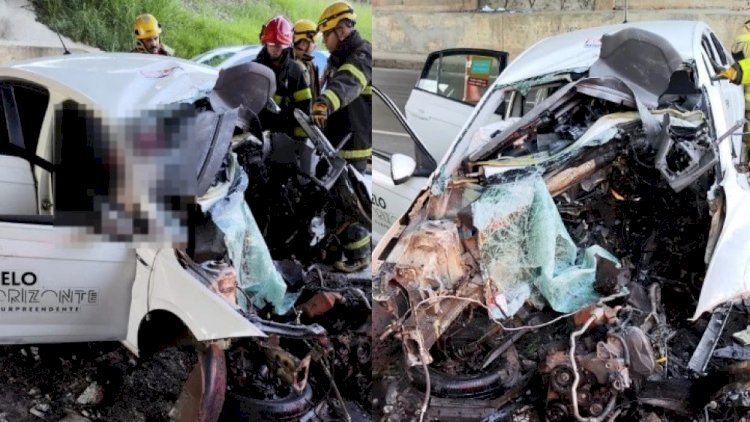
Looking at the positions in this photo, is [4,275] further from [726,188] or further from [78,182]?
[726,188]

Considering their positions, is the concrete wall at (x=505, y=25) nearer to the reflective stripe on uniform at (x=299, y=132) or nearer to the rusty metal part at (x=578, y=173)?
the reflective stripe on uniform at (x=299, y=132)

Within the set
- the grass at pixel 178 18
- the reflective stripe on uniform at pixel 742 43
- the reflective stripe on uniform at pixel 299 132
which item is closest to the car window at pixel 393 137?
the reflective stripe on uniform at pixel 299 132

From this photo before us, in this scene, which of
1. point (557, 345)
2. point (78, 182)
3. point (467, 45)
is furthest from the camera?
point (467, 45)

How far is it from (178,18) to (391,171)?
76 centimetres

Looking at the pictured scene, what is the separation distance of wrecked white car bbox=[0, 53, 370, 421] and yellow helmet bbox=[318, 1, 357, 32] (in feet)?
0.75

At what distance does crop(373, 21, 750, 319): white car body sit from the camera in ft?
6.21

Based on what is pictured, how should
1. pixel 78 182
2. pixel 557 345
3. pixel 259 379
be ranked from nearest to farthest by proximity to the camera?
pixel 78 182 < pixel 259 379 < pixel 557 345

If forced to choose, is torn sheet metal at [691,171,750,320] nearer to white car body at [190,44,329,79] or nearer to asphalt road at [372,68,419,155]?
asphalt road at [372,68,419,155]

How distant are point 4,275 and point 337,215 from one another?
33.9 inches

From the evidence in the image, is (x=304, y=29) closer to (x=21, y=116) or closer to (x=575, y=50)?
(x=21, y=116)

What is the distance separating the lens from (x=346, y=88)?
5.84 ft

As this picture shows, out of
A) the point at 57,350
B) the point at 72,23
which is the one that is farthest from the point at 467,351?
the point at 72,23

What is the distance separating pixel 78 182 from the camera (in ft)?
5.40

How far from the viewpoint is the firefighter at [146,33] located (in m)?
1.89
